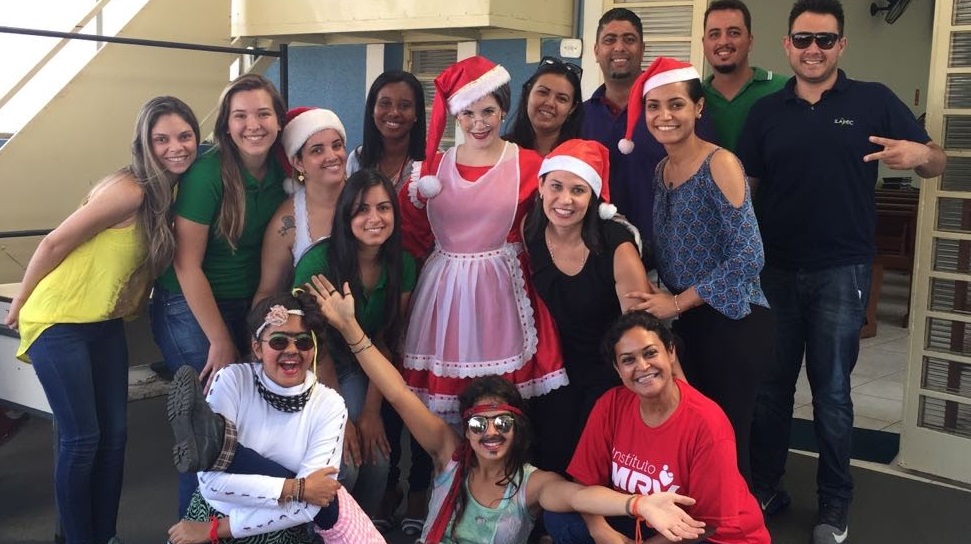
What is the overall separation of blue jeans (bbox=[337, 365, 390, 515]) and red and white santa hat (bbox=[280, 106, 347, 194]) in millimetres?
584

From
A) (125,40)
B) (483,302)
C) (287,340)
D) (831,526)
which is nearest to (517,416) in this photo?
(483,302)

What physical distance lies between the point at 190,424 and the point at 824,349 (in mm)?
1924

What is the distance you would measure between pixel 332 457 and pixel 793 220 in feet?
5.22

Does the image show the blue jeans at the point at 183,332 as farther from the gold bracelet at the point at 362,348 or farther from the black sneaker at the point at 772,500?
the black sneaker at the point at 772,500

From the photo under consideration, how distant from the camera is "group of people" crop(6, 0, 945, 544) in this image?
2.34 metres

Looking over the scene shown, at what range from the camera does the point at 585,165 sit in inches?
97.7

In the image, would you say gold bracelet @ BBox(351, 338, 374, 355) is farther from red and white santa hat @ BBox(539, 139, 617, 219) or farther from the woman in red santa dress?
red and white santa hat @ BBox(539, 139, 617, 219)

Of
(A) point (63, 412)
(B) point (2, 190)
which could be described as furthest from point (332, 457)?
(B) point (2, 190)

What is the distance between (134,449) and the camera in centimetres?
390

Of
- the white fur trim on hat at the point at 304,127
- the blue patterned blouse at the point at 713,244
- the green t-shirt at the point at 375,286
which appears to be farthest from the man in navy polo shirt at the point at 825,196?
the white fur trim on hat at the point at 304,127

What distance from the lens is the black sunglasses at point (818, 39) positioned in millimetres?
2783

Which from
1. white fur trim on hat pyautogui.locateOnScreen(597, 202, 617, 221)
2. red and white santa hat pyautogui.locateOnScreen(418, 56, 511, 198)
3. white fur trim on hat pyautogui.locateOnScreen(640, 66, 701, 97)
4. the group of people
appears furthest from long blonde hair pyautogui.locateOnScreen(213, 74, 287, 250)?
white fur trim on hat pyautogui.locateOnScreen(640, 66, 701, 97)

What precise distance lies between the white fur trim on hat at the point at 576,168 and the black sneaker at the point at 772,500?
1.34 metres

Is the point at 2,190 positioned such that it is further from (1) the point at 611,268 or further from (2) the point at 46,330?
(1) the point at 611,268
